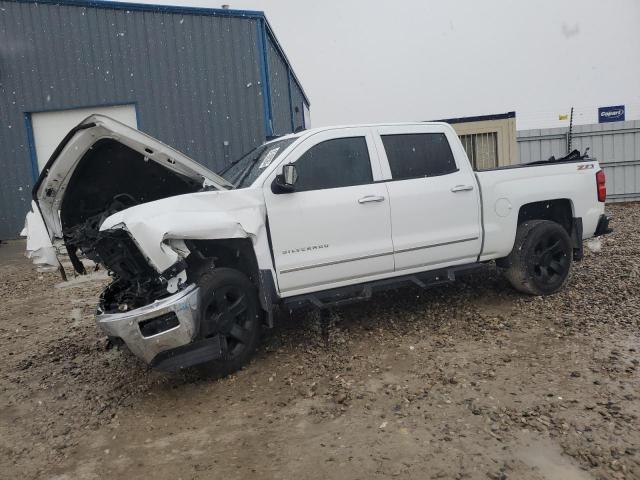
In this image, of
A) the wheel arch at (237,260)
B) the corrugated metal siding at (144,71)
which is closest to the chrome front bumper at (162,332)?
the wheel arch at (237,260)

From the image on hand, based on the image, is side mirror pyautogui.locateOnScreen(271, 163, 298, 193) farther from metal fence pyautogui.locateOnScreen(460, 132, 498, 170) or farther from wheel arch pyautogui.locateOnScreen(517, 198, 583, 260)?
metal fence pyautogui.locateOnScreen(460, 132, 498, 170)

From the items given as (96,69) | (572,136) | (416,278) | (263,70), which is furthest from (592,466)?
(572,136)

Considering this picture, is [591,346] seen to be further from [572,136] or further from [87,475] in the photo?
[572,136]

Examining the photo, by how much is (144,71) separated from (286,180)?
9.47 m

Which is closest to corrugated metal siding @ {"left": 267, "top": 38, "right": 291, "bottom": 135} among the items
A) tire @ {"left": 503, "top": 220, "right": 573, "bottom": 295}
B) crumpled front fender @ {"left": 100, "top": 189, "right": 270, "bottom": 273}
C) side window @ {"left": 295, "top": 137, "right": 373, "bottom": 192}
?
side window @ {"left": 295, "top": 137, "right": 373, "bottom": 192}

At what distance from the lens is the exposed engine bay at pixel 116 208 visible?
379cm

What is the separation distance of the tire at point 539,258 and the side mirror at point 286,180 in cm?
261

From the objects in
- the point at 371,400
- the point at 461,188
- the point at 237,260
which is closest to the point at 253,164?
the point at 237,260

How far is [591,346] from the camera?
417 cm

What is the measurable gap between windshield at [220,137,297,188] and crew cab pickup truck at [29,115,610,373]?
2 cm

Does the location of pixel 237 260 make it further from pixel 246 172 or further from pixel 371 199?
pixel 371 199

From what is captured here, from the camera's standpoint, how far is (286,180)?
404cm

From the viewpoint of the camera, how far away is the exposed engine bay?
12.4 ft

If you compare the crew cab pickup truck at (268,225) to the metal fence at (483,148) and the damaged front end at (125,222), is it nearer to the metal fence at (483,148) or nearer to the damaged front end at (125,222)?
the damaged front end at (125,222)
